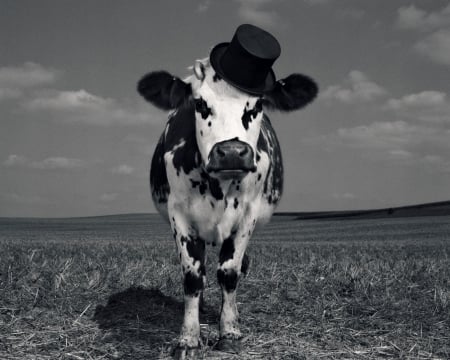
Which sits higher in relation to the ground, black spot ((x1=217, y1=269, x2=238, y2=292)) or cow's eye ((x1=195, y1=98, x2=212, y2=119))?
cow's eye ((x1=195, y1=98, x2=212, y2=119))

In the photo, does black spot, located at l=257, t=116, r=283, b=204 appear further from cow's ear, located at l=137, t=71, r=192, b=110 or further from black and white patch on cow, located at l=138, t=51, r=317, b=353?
cow's ear, located at l=137, t=71, r=192, b=110

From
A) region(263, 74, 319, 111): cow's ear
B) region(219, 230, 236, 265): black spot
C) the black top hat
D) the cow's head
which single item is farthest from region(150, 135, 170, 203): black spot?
the black top hat

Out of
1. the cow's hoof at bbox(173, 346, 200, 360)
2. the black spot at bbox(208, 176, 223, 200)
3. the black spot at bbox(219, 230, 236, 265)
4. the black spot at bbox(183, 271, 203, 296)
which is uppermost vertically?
the black spot at bbox(208, 176, 223, 200)

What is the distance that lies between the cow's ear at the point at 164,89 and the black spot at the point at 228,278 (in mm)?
1680

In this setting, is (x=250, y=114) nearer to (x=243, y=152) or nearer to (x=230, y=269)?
(x=243, y=152)

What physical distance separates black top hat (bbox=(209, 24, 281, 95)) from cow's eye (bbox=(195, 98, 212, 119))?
0.93 ft

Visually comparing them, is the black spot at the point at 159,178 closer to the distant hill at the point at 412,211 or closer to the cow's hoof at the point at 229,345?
the cow's hoof at the point at 229,345

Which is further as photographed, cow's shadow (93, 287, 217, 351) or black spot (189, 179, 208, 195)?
cow's shadow (93, 287, 217, 351)

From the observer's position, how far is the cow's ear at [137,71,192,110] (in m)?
5.55

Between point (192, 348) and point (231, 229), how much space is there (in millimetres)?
1138

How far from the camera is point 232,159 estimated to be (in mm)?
4422

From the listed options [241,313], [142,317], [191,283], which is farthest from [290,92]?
[142,317]

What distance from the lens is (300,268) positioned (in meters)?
9.43

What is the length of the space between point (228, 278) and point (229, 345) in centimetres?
63
